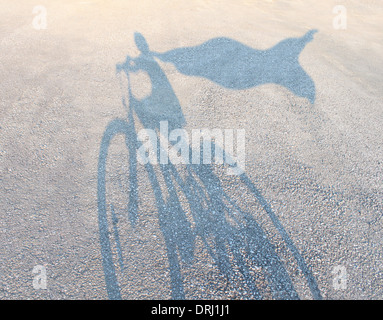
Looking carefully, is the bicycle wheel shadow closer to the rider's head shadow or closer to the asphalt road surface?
the asphalt road surface

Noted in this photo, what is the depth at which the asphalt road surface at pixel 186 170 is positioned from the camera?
314cm

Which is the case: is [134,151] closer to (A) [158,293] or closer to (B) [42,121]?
(B) [42,121]

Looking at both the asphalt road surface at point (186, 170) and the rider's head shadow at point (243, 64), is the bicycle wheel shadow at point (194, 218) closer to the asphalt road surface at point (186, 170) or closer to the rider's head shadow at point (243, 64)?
the asphalt road surface at point (186, 170)

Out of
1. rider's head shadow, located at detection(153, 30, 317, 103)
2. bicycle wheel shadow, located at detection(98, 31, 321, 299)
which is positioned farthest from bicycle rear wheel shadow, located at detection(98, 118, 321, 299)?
rider's head shadow, located at detection(153, 30, 317, 103)

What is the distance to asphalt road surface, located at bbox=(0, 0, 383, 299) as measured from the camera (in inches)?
124

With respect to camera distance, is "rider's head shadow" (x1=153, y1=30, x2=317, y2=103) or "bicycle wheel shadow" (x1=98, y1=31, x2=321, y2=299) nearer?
"bicycle wheel shadow" (x1=98, y1=31, x2=321, y2=299)

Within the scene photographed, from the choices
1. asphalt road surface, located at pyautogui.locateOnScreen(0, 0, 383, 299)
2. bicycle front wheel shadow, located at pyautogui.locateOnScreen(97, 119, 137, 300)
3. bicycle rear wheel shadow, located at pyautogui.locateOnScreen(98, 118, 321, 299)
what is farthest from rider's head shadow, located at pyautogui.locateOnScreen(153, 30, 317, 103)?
bicycle rear wheel shadow, located at pyautogui.locateOnScreen(98, 118, 321, 299)

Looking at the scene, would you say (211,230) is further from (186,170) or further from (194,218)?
(186,170)

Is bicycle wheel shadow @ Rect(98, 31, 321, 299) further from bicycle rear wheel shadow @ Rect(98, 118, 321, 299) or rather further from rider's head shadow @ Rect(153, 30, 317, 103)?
rider's head shadow @ Rect(153, 30, 317, 103)

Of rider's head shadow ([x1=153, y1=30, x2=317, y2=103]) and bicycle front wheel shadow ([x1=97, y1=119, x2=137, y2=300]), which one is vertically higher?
rider's head shadow ([x1=153, y1=30, x2=317, y2=103])

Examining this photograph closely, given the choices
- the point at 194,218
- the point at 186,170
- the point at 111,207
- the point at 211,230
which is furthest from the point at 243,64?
the point at 111,207

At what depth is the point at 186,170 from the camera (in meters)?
4.32

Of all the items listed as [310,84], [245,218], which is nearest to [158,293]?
[245,218]
